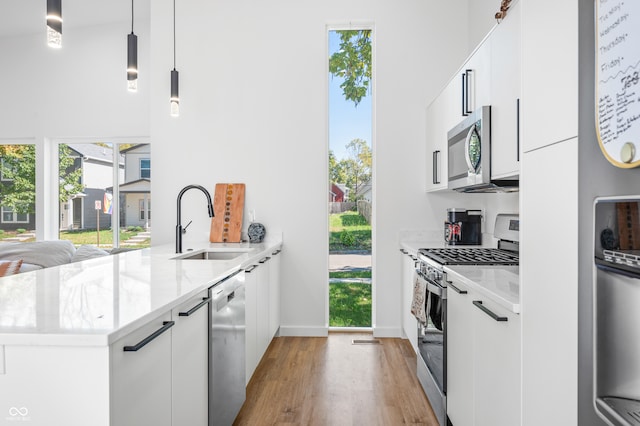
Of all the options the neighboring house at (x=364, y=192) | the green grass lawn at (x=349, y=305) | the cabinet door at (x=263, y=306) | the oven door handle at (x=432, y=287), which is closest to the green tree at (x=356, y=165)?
the neighboring house at (x=364, y=192)

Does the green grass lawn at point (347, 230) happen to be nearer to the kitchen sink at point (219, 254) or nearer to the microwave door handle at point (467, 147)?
the kitchen sink at point (219, 254)

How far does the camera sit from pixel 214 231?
3949 millimetres

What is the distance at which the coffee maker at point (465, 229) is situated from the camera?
3467 mm

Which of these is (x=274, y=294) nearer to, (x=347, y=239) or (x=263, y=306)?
(x=263, y=306)

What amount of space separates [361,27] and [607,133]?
11.8 ft

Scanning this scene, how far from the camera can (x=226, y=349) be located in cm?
204

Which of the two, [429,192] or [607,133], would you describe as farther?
[429,192]

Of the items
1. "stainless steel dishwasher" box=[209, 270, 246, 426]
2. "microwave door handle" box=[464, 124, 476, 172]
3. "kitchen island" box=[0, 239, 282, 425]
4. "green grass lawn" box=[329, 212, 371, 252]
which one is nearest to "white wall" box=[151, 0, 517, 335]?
"green grass lawn" box=[329, 212, 371, 252]

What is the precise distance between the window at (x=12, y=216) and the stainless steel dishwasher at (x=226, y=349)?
3.84 m

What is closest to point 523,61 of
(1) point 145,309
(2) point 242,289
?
(1) point 145,309

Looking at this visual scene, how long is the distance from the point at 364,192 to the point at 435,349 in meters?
1.98

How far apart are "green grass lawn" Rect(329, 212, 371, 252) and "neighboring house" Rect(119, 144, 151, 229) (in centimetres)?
214

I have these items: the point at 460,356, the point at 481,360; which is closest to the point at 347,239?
the point at 460,356

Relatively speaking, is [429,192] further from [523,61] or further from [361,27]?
[523,61]
